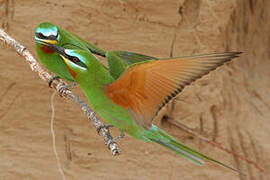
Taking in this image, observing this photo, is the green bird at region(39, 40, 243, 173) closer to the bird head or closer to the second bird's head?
the second bird's head

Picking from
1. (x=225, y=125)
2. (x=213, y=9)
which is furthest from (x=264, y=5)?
(x=225, y=125)

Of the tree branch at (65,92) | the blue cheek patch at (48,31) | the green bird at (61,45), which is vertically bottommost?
the tree branch at (65,92)

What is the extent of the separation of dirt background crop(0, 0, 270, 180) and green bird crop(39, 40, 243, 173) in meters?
1.02

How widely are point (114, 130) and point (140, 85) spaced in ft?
4.27

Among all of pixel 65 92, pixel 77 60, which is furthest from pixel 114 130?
pixel 77 60

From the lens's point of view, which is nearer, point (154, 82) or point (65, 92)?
point (154, 82)

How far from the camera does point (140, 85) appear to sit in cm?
134

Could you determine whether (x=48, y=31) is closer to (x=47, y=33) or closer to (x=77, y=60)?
(x=47, y=33)

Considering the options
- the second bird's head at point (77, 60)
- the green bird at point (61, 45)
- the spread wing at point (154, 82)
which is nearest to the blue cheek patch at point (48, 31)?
the green bird at point (61, 45)

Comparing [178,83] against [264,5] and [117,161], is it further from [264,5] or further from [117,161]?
[264,5]

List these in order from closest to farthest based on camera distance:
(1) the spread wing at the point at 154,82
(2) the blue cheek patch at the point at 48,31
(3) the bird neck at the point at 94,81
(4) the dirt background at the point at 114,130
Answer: (1) the spread wing at the point at 154,82, (3) the bird neck at the point at 94,81, (2) the blue cheek patch at the point at 48,31, (4) the dirt background at the point at 114,130

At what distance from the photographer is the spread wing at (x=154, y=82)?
124 centimetres

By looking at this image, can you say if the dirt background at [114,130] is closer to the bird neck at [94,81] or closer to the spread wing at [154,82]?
the bird neck at [94,81]

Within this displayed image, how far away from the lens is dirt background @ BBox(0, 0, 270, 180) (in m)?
2.50
